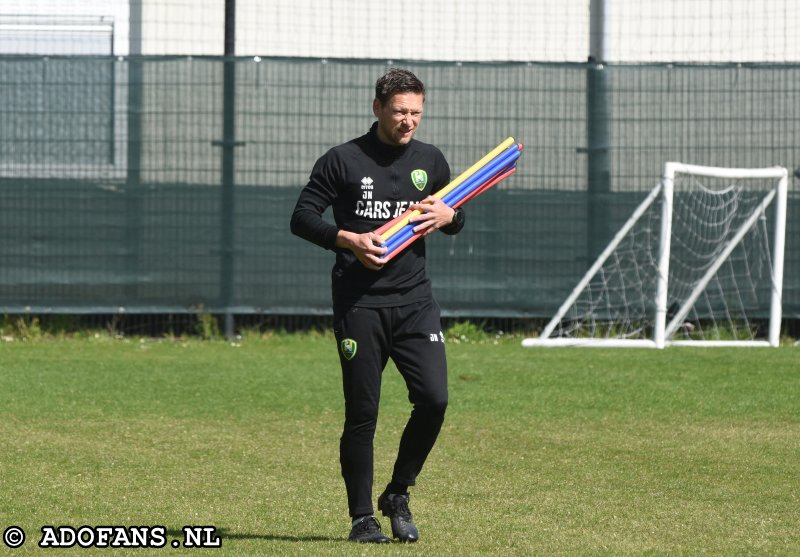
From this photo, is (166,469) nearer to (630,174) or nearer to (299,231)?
(299,231)

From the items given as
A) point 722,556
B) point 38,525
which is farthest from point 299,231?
point 722,556

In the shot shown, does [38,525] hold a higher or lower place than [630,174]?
lower

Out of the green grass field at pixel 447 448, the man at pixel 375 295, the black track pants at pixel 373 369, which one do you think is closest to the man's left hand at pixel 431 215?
the man at pixel 375 295

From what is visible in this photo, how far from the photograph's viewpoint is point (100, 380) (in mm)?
10734

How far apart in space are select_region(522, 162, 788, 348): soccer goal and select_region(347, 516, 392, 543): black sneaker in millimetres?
7093

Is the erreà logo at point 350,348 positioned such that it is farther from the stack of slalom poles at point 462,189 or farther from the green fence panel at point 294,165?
the green fence panel at point 294,165

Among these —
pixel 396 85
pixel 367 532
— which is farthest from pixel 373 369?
pixel 396 85

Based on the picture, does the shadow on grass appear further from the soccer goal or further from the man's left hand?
the soccer goal

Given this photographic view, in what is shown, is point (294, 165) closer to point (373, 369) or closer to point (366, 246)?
point (373, 369)

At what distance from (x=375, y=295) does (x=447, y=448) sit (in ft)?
8.47

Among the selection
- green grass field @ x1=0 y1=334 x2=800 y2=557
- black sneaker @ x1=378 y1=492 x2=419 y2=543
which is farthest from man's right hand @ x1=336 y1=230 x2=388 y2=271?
green grass field @ x1=0 y1=334 x2=800 y2=557

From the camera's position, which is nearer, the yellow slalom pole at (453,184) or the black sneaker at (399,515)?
the yellow slalom pole at (453,184)

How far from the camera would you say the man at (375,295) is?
5922 millimetres

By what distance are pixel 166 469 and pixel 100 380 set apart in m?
3.29
